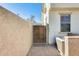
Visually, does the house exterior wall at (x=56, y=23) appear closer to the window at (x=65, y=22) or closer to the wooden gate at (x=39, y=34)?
the window at (x=65, y=22)

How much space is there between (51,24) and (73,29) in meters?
1.65

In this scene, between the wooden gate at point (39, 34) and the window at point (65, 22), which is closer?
the window at point (65, 22)

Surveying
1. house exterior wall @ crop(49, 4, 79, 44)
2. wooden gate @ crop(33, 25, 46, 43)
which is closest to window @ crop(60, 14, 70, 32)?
house exterior wall @ crop(49, 4, 79, 44)

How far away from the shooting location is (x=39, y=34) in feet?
43.7

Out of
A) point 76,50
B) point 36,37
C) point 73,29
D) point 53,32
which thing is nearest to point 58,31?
point 53,32

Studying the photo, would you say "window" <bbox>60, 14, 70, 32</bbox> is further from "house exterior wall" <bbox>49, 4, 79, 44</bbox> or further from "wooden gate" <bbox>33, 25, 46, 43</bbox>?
"wooden gate" <bbox>33, 25, 46, 43</bbox>

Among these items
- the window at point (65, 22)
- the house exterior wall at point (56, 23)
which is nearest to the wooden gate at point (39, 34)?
the house exterior wall at point (56, 23)

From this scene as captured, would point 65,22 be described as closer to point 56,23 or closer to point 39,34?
point 56,23

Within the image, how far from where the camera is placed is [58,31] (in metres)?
Result: 12.4

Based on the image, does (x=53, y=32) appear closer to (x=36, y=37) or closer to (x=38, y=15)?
(x=36, y=37)

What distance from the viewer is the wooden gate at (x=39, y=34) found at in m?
13.2

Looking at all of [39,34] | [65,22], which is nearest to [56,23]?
[65,22]

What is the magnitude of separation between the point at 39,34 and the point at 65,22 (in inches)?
88.7

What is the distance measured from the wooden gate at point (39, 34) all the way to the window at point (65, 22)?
1.53 metres
